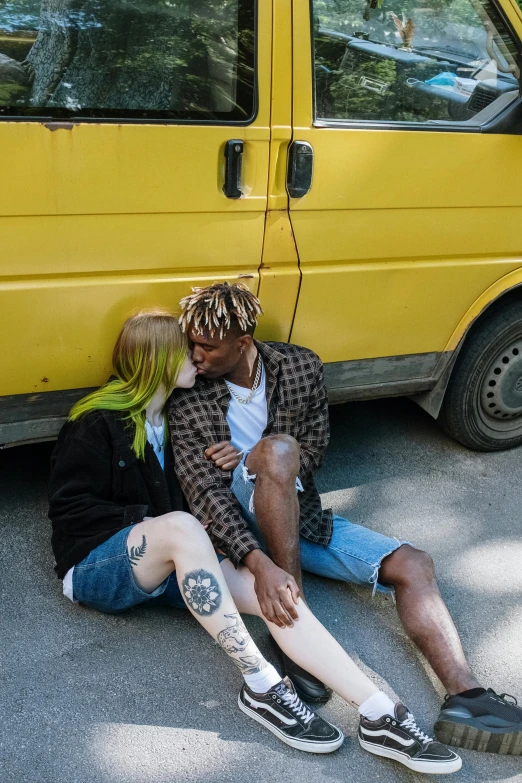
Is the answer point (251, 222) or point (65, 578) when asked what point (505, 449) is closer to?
point (251, 222)

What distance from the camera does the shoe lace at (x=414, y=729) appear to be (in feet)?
7.88

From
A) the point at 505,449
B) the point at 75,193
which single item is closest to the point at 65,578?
the point at 75,193

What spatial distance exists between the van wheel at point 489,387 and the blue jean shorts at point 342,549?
3.72ft

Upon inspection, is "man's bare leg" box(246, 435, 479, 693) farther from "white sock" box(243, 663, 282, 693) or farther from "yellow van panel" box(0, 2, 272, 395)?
"yellow van panel" box(0, 2, 272, 395)

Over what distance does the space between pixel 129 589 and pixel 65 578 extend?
0.77 ft

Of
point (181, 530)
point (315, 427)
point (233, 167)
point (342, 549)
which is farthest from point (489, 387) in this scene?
point (181, 530)

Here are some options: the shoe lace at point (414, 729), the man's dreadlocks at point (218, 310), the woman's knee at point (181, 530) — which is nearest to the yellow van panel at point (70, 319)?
the man's dreadlocks at point (218, 310)

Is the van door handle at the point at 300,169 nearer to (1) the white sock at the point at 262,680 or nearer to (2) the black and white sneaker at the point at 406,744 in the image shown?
(1) the white sock at the point at 262,680

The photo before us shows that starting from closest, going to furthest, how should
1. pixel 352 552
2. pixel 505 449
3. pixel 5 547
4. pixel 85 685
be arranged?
pixel 85 685 → pixel 352 552 → pixel 5 547 → pixel 505 449

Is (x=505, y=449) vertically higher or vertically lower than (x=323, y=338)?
lower

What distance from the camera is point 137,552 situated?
2623mm

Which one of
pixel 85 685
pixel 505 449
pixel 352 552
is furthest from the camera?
pixel 505 449

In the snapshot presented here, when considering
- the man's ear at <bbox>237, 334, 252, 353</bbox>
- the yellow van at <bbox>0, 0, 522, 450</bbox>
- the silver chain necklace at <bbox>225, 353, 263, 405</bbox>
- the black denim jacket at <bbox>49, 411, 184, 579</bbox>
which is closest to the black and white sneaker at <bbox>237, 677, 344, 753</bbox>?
the black denim jacket at <bbox>49, 411, 184, 579</bbox>

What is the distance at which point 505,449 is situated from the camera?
4.24 metres
